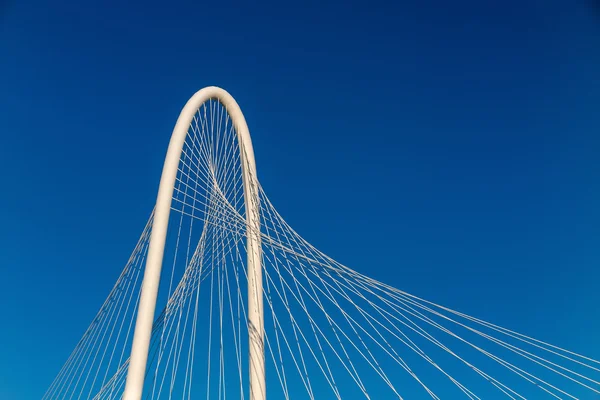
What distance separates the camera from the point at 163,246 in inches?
366

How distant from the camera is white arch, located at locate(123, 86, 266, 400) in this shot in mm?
8336

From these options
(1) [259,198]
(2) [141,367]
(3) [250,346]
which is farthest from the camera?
(1) [259,198]

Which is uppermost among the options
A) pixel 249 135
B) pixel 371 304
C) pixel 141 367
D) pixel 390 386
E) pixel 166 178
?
pixel 249 135

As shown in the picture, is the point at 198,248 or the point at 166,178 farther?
the point at 198,248

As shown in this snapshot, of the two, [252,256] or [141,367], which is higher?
[252,256]

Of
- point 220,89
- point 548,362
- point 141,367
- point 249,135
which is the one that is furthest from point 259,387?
point 220,89

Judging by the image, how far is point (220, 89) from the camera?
12.6m

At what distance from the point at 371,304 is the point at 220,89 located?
7.00 meters

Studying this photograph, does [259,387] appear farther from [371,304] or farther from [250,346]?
[371,304]

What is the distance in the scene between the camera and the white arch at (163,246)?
8.34 metres

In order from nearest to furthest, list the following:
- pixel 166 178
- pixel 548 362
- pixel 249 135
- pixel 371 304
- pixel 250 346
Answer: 1. pixel 548 362
2. pixel 371 304
3. pixel 166 178
4. pixel 250 346
5. pixel 249 135

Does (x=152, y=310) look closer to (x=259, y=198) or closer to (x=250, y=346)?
(x=250, y=346)

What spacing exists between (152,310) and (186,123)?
4381 mm

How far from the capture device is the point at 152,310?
873 centimetres
